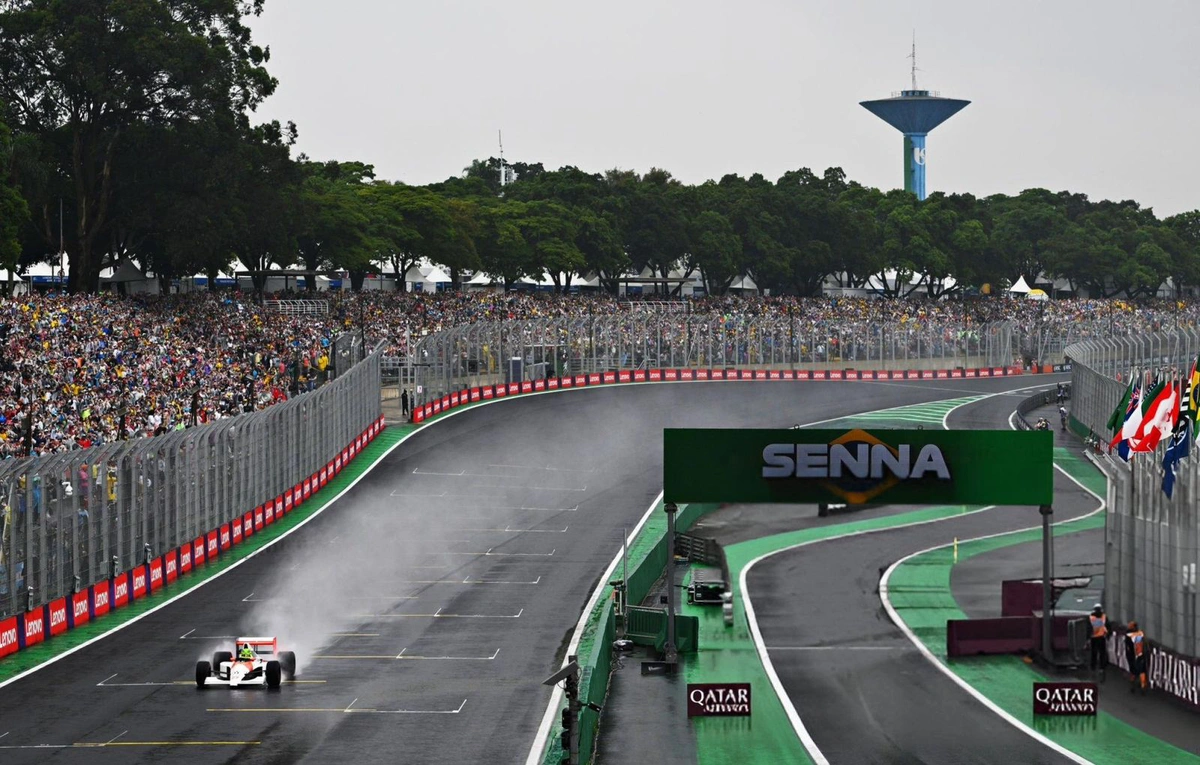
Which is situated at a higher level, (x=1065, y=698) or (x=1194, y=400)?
(x=1194, y=400)

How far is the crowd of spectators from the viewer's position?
49.2 meters

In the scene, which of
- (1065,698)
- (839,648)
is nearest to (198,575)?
(839,648)

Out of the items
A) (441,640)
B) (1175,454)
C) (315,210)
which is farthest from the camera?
(315,210)

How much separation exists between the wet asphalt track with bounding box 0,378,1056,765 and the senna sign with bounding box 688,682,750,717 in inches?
50.3

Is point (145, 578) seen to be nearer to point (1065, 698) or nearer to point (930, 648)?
point (930, 648)

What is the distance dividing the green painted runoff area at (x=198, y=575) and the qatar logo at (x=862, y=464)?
53.3 ft

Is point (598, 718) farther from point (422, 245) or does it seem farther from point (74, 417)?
point (422, 245)

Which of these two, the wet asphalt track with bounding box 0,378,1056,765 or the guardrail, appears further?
the guardrail

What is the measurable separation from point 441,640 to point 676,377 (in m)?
60.3

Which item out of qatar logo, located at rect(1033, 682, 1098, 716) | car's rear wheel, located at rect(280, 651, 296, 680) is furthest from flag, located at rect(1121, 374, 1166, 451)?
car's rear wheel, located at rect(280, 651, 296, 680)

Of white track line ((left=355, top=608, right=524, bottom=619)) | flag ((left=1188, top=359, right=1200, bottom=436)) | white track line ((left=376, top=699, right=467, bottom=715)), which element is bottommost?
white track line ((left=355, top=608, right=524, bottom=619))

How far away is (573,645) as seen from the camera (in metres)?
37.1

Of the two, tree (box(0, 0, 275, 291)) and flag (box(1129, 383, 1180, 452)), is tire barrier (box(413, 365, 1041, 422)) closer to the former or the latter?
tree (box(0, 0, 275, 291))

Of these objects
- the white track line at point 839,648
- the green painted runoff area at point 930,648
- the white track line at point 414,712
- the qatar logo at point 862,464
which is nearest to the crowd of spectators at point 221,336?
the white track line at point 414,712
